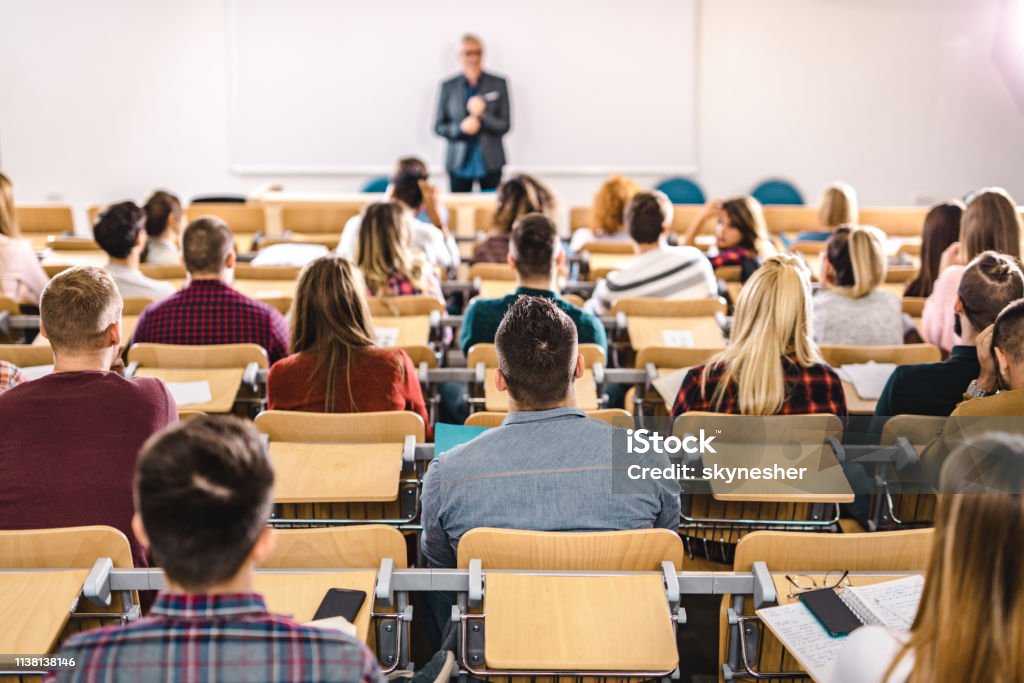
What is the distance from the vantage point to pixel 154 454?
1377mm

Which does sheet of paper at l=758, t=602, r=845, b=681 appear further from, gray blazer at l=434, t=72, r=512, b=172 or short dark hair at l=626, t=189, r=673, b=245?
gray blazer at l=434, t=72, r=512, b=172

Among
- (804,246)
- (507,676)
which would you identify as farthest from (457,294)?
(507,676)

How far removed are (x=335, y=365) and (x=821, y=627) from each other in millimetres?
1772

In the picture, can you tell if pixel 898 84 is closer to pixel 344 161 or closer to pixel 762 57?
pixel 762 57

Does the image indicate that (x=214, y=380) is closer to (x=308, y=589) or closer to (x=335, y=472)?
(x=335, y=472)

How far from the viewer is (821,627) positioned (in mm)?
1944

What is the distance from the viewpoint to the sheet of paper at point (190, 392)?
3203mm

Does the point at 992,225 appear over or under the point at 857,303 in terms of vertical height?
over

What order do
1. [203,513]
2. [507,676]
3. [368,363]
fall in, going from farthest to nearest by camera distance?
[368,363] → [507,676] → [203,513]

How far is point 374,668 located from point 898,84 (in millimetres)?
9056

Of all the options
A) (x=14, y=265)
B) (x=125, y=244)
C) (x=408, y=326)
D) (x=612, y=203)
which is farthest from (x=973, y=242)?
(x=14, y=265)

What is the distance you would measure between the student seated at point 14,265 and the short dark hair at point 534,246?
7.94 ft

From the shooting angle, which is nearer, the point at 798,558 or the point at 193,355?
the point at 798,558

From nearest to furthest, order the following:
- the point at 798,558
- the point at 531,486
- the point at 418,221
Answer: the point at 798,558
the point at 531,486
the point at 418,221
